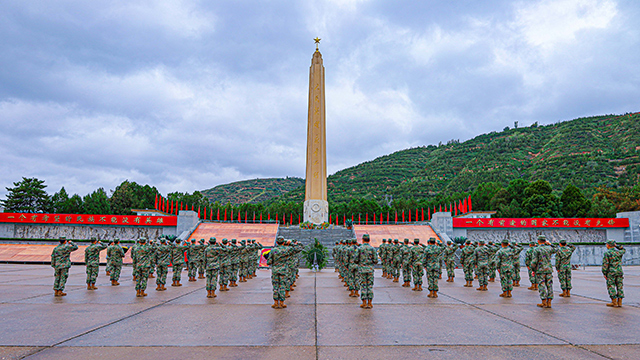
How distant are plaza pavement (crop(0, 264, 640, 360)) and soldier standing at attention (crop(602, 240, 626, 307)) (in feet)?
1.03

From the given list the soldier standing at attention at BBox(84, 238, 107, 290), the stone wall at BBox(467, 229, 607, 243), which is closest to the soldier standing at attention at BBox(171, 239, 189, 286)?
the soldier standing at attention at BBox(84, 238, 107, 290)

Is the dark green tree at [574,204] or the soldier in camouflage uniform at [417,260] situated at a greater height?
the dark green tree at [574,204]

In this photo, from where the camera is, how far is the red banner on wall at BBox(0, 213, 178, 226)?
2809 centimetres

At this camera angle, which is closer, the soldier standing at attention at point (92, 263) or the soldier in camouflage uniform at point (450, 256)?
the soldier standing at attention at point (92, 263)

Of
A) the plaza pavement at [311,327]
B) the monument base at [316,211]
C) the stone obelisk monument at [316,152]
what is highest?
the stone obelisk monument at [316,152]

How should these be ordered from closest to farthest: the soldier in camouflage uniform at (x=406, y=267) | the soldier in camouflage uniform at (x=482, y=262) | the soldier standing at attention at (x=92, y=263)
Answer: the soldier standing at attention at (x=92, y=263)
the soldier in camouflage uniform at (x=482, y=262)
the soldier in camouflage uniform at (x=406, y=267)

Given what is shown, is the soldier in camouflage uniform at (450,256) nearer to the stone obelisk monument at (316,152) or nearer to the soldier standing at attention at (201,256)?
the soldier standing at attention at (201,256)

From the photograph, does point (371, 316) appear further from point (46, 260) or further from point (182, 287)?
point (46, 260)

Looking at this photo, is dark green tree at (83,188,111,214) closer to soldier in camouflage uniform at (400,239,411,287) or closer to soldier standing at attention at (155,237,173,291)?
soldier standing at attention at (155,237,173,291)

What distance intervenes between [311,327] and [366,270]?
7.15ft

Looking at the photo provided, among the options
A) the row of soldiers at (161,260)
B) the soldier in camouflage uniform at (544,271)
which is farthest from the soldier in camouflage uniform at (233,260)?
the soldier in camouflage uniform at (544,271)

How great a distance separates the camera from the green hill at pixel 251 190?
14350 centimetres

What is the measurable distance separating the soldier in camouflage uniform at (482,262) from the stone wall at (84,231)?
23.6 metres

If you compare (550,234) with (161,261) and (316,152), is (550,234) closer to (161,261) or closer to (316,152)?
(316,152)
